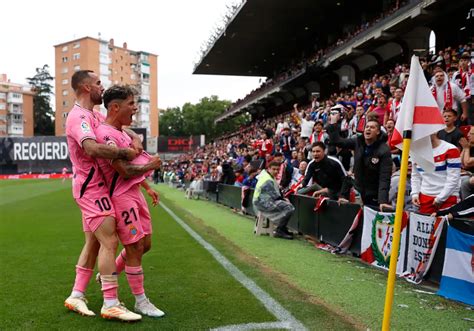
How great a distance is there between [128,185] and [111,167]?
211mm

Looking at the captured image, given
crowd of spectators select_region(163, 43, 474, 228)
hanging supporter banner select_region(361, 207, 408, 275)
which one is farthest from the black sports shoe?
hanging supporter banner select_region(361, 207, 408, 275)

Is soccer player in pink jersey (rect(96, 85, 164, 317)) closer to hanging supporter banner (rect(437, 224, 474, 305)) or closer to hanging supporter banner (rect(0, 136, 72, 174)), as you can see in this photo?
hanging supporter banner (rect(437, 224, 474, 305))

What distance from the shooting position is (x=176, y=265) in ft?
20.5

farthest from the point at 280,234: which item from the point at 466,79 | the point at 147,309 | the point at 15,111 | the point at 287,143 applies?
the point at 15,111

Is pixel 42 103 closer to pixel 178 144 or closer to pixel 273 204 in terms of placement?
pixel 178 144

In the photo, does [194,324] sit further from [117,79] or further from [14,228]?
[117,79]

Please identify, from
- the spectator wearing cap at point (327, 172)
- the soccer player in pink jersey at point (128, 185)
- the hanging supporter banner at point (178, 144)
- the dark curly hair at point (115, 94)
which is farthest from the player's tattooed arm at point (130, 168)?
the hanging supporter banner at point (178, 144)

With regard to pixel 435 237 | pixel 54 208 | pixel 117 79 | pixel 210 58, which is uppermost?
pixel 117 79

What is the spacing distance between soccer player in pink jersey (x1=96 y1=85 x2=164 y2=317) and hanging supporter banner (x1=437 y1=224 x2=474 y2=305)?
3.06m

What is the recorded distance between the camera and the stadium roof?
27094 millimetres

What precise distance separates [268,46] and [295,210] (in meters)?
30.1

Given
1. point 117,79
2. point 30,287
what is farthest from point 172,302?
point 117,79

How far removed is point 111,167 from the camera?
3.93m

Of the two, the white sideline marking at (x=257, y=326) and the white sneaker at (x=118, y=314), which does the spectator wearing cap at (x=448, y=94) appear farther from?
the white sneaker at (x=118, y=314)
